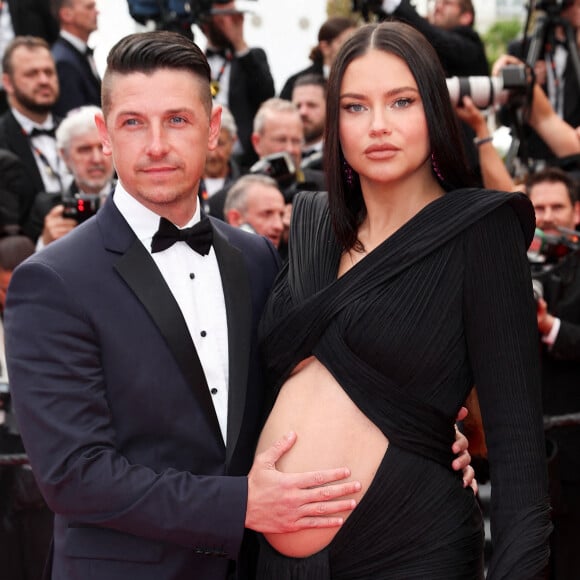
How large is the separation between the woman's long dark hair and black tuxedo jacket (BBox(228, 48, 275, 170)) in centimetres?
405

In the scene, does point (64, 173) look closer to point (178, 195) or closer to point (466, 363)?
point (178, 195)

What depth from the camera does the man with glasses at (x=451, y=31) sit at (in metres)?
4.71

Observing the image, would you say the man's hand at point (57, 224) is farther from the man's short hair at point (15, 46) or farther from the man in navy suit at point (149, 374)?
the man in navy suit at point (149, 374)

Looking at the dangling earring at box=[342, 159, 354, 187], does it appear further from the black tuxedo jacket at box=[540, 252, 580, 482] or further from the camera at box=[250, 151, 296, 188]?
the camera at box=[250, 151, 296, 188]

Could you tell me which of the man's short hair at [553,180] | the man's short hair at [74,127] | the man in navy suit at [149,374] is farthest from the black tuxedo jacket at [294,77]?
the man in navy suit at [149,374]

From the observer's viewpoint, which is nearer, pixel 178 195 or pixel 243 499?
pixel 243 499

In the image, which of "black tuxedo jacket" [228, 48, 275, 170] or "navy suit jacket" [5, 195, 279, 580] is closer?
"navy suit jacket" [5, 195, 279, 580]

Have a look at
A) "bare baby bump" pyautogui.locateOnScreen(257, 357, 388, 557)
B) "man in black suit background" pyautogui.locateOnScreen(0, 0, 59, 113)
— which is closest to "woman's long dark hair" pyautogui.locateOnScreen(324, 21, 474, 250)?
"bare baby bump" pyautogui.locateOnScreen(257, 357, 388, 557)

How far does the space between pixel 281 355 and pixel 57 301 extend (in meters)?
0.51

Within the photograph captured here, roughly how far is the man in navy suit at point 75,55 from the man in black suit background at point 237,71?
730mm

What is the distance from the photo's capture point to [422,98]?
2.16 metres

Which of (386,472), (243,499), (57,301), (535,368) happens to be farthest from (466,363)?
(57,301)

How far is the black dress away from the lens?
2.04m

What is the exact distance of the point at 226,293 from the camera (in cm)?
231
